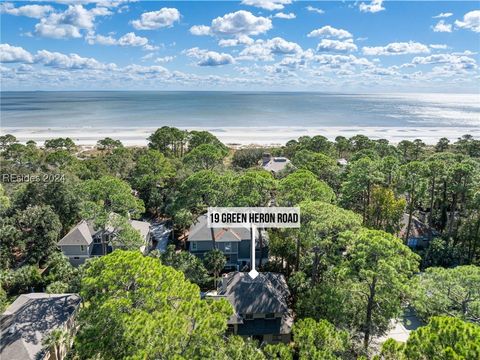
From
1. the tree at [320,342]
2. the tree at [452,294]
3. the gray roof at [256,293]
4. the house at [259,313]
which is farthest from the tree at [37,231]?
the tree at [452,294]

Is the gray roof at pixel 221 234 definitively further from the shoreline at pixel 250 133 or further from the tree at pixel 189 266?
the shoreline at pixel 250 133

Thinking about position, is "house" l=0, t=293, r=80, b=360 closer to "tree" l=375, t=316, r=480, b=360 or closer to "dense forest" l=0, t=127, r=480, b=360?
"dense forest" l=0, t=127, r=480, b=360

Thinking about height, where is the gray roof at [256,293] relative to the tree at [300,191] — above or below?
below

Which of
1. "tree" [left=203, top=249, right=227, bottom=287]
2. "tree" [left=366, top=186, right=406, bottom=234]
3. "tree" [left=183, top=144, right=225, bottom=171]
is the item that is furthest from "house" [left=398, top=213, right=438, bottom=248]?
"tree" [left=183, top=144, right=225, bottom=171]

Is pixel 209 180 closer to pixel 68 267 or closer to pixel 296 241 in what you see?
pixel 296 241

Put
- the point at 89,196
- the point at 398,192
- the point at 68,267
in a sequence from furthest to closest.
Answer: the point at 398,192
the point at 89,196
the point at 68,267

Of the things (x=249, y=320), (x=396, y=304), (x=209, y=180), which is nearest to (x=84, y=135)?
(x=209, y=180)

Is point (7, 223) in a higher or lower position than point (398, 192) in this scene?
lower
